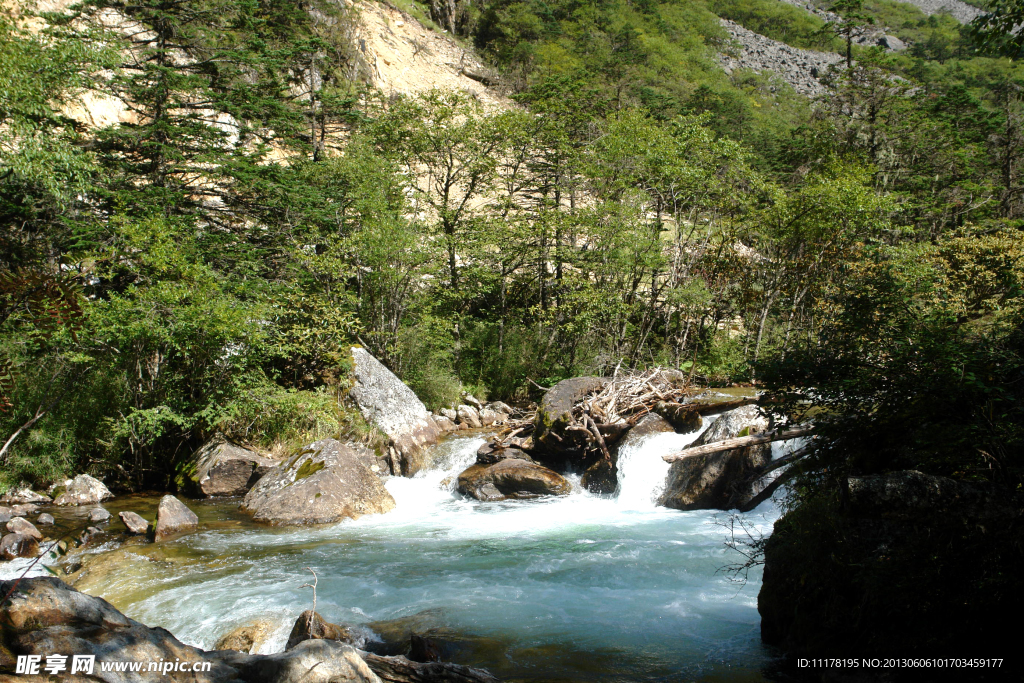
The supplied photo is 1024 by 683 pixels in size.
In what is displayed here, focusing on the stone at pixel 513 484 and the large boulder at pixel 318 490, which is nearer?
the large boulder at pixel 318 490

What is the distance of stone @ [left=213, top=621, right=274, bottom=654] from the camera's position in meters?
4.62

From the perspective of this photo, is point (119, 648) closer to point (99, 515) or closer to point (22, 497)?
point (99, 515)

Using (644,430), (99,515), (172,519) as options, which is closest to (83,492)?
(99,515)

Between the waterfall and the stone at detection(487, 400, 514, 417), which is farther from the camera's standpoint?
the stone at detection(487, 400, 514, 417)

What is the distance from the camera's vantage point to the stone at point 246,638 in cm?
462

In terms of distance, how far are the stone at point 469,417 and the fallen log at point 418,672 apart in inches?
405

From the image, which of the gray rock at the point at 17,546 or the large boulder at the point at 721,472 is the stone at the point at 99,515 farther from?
the large boulder at the point at 721,472

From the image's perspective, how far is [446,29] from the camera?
140 ft

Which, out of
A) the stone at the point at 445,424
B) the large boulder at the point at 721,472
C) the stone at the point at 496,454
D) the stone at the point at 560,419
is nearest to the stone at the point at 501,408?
the stone at the point at 445,424

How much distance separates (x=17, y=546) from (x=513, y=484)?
21.6 feet

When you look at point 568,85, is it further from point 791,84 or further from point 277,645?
point 791,84

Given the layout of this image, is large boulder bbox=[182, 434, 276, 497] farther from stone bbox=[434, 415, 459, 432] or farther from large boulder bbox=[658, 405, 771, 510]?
large boulder bbox=[658, 405, 771, 510]

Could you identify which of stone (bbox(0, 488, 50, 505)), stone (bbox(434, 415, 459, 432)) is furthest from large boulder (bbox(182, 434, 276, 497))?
stone (bbox(434, 415, 459, 432))

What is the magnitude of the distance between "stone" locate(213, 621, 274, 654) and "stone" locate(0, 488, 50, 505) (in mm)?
5483
